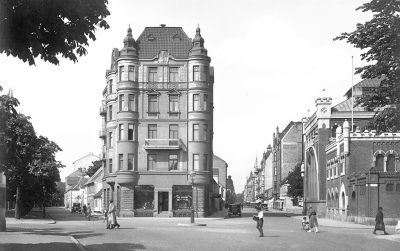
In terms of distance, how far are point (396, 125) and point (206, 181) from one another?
133 ft

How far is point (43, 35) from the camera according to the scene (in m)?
12.9

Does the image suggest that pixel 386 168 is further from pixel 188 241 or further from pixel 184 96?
pixel 188 241

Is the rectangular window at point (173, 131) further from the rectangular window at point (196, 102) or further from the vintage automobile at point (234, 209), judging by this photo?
the vintage automobile at point (234, 209)

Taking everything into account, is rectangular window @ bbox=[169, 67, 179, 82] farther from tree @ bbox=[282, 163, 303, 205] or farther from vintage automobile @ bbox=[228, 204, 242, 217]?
tree @ bbox=[282, 163, 303, 205]

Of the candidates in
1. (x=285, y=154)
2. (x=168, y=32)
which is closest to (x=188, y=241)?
(x=168, y=32)

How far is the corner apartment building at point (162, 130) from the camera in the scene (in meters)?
62.9

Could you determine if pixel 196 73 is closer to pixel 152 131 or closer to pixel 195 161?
pixel 152 131

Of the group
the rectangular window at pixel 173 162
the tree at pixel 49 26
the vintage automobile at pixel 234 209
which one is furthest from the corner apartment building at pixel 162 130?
the tree at pixel 49 26

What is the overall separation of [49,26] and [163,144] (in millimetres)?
50577

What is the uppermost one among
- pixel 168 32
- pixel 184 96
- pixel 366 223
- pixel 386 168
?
pixel 168 32

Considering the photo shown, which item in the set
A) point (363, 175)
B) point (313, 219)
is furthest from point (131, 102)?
point (313, 219)

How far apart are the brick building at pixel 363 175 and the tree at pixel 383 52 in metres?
26.0

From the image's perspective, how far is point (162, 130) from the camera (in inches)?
2509

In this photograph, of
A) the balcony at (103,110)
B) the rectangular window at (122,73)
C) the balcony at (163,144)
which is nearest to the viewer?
the balcony at (163,144)
